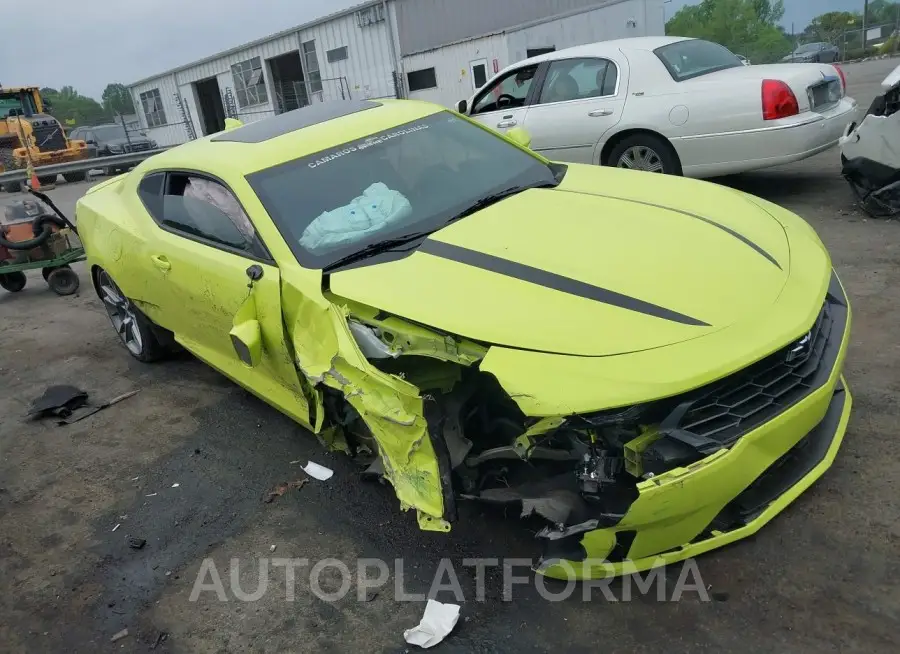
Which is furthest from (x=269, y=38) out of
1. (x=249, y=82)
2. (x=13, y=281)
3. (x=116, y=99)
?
(x=116, y=99)

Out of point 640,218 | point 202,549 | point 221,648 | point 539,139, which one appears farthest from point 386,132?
point 539,139

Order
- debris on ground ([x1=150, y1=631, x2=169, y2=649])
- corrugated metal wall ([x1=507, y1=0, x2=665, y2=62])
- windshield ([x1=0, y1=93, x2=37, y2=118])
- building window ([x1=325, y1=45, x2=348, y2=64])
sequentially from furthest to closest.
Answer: building window ([x1=325, y1=45, x2=348, y2=64]) → windshield ([x1=0, y1=93, x2=37, y2=118]) → corrugated metal wall ([x1=507, y1=0, x2=665, y2=62]) → debris on ground ([x1=150, y1=631, x2=169, y2=649])

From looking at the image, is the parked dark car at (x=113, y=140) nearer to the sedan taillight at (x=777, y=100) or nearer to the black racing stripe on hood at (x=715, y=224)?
the sedan taillight at (x=777, y=100)

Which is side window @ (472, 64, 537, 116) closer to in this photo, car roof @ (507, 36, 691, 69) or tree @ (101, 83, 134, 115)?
car roof @ (507, 36, 691, 69)

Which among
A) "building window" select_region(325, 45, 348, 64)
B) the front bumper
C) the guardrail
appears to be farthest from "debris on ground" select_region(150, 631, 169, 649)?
"building window" select_region(325, 45, 348, 64)

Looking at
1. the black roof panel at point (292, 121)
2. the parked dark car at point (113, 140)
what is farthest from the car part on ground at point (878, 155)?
the parked dark car at point (113, 140)

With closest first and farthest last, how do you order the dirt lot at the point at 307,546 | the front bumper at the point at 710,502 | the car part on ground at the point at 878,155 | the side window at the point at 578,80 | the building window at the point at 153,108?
the front bumper at the point at 710,502 < the dirt lot at the point at 307,546 < the car part on ground at the point at 878,155 < the side window at the point at 578,80 < the building window at the point at 153,108

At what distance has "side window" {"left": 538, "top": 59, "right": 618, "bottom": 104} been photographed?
6.52 metres

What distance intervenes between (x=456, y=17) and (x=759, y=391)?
20615 mm

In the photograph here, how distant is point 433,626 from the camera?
7.76 ft

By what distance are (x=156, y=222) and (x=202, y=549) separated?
1991mm

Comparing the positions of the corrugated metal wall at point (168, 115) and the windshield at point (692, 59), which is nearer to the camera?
the windshield at point (692, 59)

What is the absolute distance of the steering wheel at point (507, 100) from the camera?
732 centimetres

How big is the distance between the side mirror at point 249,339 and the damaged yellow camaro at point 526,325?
0.01 metres
